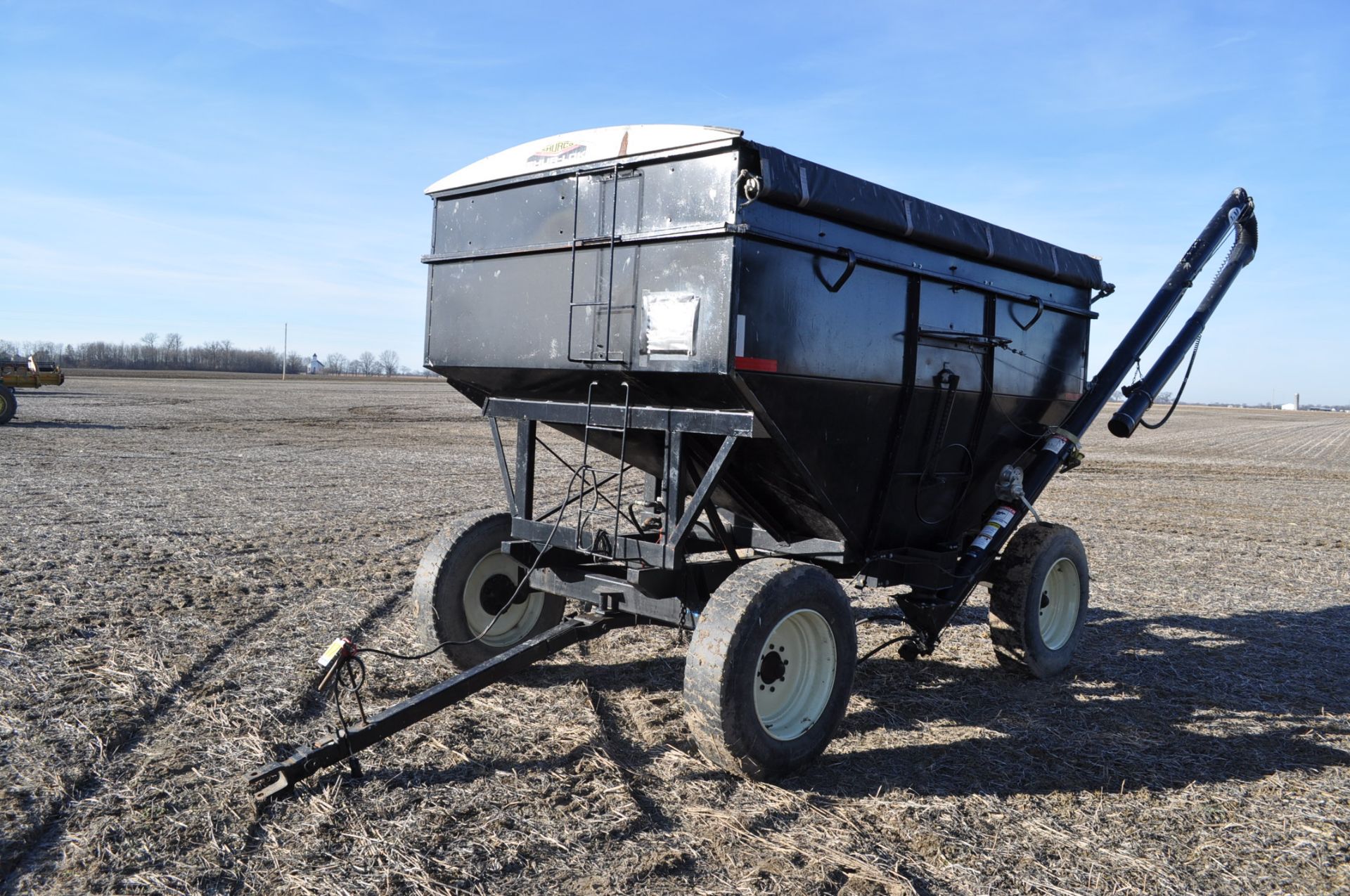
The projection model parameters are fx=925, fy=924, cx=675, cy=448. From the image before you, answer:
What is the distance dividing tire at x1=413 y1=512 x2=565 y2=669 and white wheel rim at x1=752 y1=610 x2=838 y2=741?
5.19 ft

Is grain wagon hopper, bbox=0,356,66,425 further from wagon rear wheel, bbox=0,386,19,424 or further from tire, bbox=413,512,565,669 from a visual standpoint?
tire, bbox=413,512,565,669

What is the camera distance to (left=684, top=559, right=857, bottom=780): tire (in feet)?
13.1

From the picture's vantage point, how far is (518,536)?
5367 mm

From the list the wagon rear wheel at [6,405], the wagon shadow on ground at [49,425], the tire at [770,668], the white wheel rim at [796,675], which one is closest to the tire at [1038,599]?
the tire at [770,668]

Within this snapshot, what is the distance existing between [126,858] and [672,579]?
8.40 feet

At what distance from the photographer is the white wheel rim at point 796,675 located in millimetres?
4363

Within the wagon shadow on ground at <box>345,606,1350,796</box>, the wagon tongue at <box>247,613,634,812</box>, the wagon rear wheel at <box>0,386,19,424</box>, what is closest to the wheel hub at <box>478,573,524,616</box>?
the wagon shadow on ground at <box>345,606,1350,796</box>

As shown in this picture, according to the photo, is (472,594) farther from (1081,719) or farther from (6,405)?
(6,405)

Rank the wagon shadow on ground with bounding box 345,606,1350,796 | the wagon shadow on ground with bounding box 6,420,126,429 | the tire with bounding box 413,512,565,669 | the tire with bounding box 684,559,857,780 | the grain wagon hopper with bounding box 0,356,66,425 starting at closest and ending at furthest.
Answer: the tire with bounding box 684,559,857,780, the wagon shadow on ground with bounding box 345,606,1350,796, the tire with bounding box 413,512,565,669, the wagon shadow on ground with bounding box 6,420,126,429, the grain wagon hopper with bounding box 0,356,66,425

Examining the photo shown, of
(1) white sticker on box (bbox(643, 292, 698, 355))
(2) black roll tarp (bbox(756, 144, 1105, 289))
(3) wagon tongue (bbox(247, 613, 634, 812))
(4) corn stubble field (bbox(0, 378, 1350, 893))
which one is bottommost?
(4) corn stubble field (bbox(0, 378, 1350, 893))

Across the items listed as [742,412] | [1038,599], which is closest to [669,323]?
[742,412]

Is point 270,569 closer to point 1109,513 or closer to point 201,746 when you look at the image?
point 201,746

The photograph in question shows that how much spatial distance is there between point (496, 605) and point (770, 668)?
2.05 metres

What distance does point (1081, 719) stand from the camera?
521 centimetres
